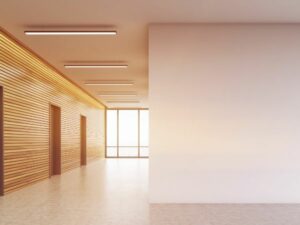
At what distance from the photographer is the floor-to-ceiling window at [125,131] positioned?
91.7 feet

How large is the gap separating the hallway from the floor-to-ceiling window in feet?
56.0

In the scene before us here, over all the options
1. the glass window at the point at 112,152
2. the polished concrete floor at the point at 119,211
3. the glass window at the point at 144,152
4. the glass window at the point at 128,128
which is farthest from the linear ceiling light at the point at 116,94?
the polished concrete floor at the point at 119,211

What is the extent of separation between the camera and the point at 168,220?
613 centimetres

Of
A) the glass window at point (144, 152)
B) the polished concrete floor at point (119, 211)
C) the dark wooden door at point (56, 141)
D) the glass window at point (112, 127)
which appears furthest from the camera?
the glass window at point (144, 152)

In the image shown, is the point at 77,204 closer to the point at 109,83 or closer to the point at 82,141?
the point at 109,83

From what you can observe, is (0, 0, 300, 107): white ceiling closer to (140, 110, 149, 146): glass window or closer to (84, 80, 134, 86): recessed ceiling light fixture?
(84, 80, 134, 86): recessed ceiling light fixture

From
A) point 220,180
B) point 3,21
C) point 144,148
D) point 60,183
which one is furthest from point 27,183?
point 144,148

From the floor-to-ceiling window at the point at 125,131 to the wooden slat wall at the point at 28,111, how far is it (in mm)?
11879

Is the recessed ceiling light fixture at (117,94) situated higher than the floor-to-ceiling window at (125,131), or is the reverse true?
the recessed ceiling light fixture at (117,94)

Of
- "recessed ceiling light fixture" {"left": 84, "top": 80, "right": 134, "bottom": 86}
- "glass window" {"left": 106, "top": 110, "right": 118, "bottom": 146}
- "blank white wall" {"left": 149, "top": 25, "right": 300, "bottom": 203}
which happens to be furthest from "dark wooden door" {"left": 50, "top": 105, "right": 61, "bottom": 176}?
"glass window" {"left": 106, "top": 110, "right": 118, "bottom": 146}

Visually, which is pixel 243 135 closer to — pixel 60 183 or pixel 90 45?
pixel 90 45

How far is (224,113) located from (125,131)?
67.9 ft

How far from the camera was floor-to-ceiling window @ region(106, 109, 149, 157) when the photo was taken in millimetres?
27953

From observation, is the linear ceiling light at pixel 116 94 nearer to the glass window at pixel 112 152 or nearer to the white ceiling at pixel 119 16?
the white ceiling at pixel 119 16
